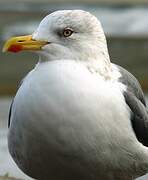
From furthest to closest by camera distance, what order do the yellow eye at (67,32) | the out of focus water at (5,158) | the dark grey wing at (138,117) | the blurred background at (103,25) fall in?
the blurred background at (103,25), the out of focus water at (5,158), the dark grey wing at (138,117), the yellow eye at (67,32)

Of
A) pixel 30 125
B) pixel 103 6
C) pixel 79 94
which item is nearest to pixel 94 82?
pixel 79 94

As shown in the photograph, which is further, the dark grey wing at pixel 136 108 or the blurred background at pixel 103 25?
the blurred background at pixel 103 25

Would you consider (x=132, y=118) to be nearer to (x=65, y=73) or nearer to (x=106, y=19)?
(x=65, y=73)

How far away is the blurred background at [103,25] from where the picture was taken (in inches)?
509

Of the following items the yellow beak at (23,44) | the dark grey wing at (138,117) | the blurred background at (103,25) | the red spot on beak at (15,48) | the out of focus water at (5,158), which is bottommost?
the blurred background at (103,25)

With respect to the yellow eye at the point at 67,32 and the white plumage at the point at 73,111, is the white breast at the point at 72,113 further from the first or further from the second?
the yellow eye at the point at 67,32

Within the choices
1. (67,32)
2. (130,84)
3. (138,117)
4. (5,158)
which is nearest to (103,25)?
(5,158)

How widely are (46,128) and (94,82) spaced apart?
1.27 ft

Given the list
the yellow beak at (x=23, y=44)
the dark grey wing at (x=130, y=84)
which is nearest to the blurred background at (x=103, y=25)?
the dark grey wing at (x=130, y=84)

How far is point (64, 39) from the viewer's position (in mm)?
4812

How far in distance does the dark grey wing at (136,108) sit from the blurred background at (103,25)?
125 inches

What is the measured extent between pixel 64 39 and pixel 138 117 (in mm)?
697

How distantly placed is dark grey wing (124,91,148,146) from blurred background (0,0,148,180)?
126 inches

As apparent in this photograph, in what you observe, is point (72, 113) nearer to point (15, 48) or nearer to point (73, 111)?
point (73, 111)
